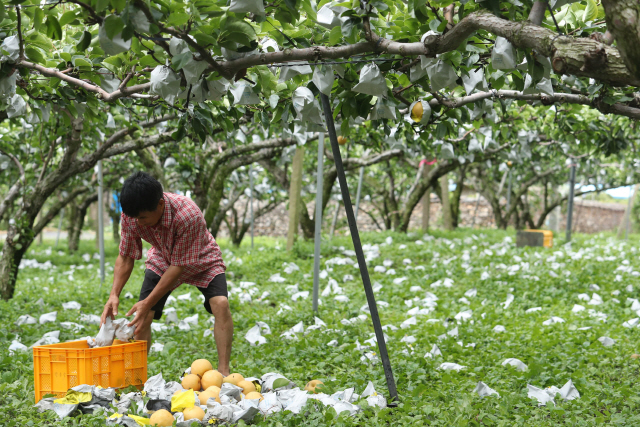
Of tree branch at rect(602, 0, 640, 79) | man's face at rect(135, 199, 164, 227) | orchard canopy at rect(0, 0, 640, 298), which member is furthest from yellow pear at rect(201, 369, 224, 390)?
tree branch at rect(602, 0, 640, 79)

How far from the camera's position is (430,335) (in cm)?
437

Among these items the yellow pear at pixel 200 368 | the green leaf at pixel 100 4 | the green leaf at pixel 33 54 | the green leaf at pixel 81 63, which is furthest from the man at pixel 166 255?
the green leaf at pixel 100 4

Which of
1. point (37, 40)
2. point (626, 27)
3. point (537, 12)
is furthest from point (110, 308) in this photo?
point (626, 27)

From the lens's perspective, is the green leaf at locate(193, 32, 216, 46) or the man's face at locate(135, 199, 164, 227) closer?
the green leaf at locate(193, 32, 216, 46)

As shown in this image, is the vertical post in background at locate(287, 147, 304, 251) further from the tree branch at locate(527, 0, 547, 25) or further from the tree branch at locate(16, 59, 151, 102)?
the tree branch at locate(527, 0, 547, 25)

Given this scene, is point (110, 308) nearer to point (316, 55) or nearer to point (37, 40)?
point (37, 40)

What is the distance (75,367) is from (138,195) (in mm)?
907

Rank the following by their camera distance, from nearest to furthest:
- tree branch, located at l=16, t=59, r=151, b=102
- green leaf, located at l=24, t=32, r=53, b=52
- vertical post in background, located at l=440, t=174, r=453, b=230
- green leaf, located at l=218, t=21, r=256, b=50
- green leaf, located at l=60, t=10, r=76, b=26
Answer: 1. green leaf, located at l=60, t=10, r=76, b=26
2. green leaf, located at l=218, t=21, r=256, b=50
3. green leaf, located at l=24, t=32, r=53, b=52
4. tree branch, located at l=16, t=59, r=151, b=102
5. vertical post in background, located at l=440, t=174, r=453, b=230

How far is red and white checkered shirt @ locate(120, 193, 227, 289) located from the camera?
3205mm

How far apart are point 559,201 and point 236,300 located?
12213 millimetres

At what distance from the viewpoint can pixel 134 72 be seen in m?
2.83

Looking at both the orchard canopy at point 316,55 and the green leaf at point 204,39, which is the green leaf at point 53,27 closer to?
the orchard canopy at point 316,55

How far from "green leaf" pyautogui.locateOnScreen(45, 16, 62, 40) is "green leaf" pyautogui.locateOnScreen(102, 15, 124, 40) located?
0.45 meters

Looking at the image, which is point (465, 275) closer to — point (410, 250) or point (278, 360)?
point (410, 250)
